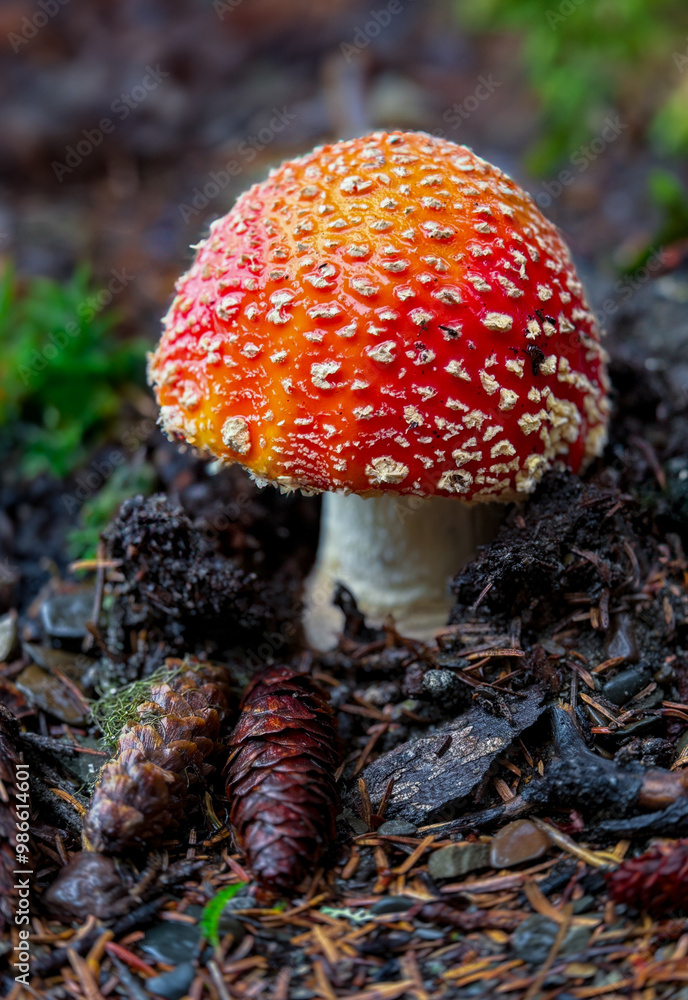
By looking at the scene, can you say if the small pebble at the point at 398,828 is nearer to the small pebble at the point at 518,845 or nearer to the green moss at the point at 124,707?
the small pebble at the point at 518,845

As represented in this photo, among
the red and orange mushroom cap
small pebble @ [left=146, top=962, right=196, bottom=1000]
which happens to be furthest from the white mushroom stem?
small pebble @ [left=146, top=962, right=196, bottom=1000]

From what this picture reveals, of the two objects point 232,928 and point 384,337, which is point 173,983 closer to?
point 232,928

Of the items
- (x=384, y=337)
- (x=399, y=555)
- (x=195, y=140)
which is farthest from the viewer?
(x=195, y=140)

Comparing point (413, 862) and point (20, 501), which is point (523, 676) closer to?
point (413, 862)

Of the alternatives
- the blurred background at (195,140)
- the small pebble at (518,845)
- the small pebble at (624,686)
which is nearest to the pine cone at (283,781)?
the small pebble at (518,845)

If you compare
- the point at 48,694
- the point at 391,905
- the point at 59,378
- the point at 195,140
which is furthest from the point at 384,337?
the point at 195,140
